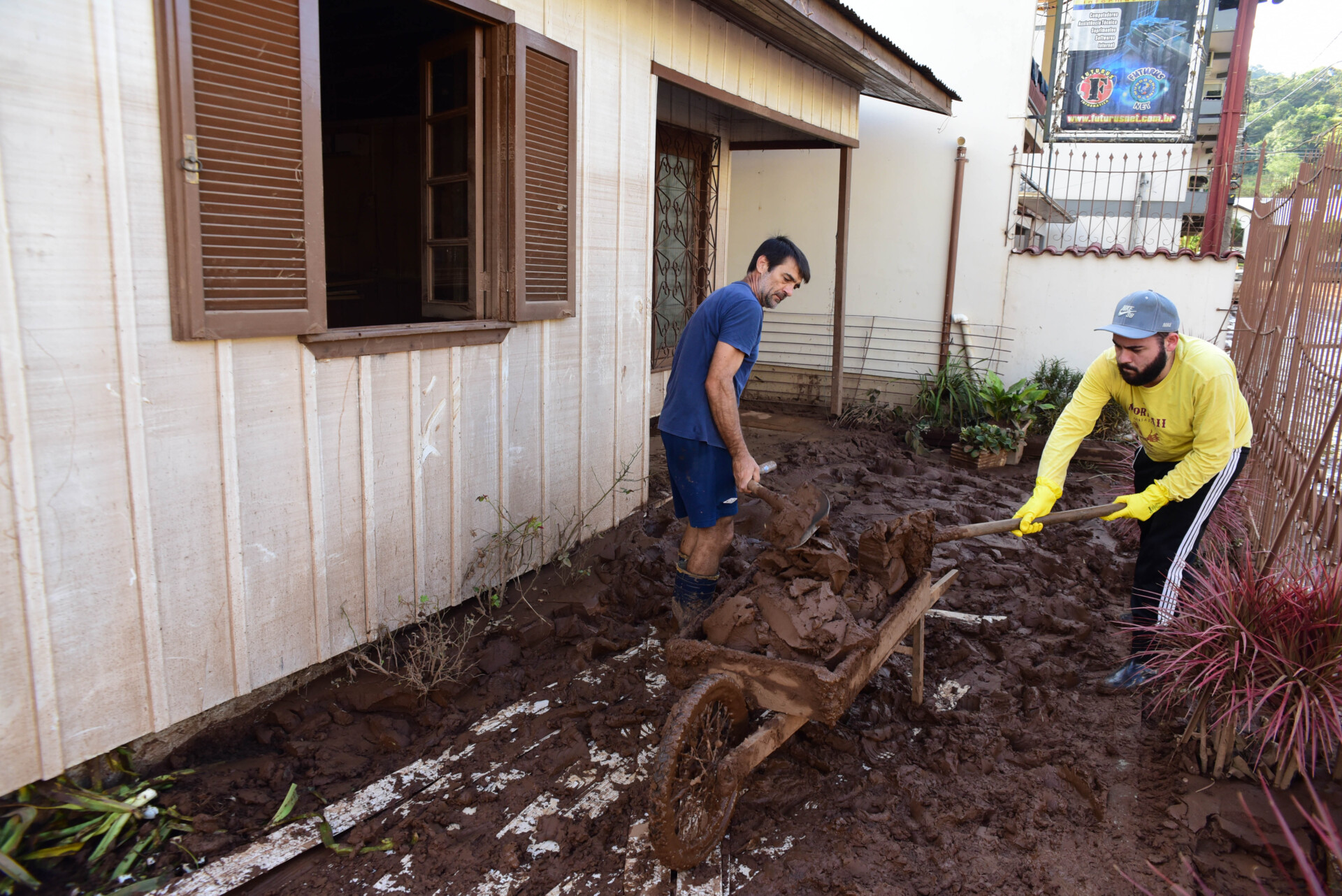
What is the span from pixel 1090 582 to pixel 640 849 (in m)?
3.59

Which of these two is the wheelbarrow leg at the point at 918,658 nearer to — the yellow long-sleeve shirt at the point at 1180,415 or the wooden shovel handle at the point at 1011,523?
the wooden shovel handle at the point at 1011,523

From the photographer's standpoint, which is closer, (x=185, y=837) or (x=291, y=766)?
(x=185, y=837)

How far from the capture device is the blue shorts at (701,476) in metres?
4.11

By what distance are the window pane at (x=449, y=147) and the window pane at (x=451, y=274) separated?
40 centimetres

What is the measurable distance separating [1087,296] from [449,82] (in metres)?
7.47

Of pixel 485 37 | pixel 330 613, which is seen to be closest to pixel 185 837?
pixel 330 613

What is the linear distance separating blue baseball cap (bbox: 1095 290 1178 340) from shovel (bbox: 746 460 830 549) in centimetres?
141

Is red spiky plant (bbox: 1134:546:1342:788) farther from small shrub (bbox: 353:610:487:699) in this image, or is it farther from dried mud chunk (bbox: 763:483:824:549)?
small shrub (bbox: 353:610:487:699)

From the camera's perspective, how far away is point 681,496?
4.30 metres

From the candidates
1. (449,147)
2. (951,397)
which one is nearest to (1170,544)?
(449,147)

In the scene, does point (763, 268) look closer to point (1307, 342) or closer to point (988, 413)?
point (1307, 342)

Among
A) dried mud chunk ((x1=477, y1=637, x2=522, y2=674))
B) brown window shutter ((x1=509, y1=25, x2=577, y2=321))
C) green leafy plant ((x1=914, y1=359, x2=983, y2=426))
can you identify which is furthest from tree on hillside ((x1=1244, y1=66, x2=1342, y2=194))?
dried mud chunk ((x1=477, y1=637, x2=522, y2=674))

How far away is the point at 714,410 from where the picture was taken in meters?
3.98

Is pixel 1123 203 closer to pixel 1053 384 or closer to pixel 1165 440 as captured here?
pixel 1053 384
